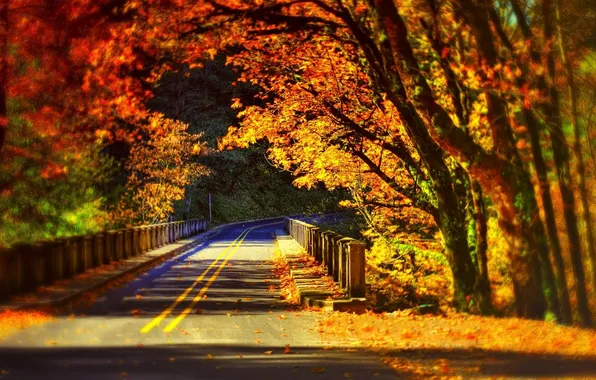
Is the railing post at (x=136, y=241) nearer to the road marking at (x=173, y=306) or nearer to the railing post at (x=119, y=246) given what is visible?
the railing post at (x=119, y=246)

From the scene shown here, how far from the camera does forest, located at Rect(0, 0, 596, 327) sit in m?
17.0

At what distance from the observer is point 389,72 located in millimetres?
18578

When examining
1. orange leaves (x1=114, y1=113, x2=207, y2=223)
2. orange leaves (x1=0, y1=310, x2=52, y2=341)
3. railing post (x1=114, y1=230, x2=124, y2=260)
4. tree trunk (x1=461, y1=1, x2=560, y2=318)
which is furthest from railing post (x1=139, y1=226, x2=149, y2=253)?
tree trunk (x1=461, y1=1, x2=560, y2=318)

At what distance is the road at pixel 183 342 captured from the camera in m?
11.4

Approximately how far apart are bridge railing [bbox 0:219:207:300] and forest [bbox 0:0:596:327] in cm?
149

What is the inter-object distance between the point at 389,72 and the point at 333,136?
31.4ft

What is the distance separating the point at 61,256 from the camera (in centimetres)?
2506

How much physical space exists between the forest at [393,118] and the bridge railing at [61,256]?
1.49 m

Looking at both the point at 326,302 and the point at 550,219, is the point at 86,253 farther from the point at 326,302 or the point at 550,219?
the point at 550,219

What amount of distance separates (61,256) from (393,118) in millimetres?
9753

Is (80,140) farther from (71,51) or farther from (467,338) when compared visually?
(467,338)

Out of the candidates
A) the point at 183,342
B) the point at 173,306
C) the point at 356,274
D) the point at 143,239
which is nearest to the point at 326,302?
the point at 356,274

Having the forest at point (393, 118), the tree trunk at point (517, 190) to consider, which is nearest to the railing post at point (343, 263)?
A: the forest at point (393, 118)

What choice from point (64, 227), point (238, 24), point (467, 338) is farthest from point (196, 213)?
point (467, 338)
